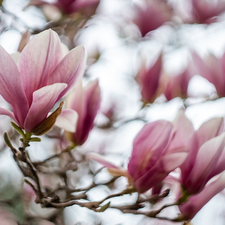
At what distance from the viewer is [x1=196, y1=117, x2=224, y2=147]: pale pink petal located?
47 centimetres

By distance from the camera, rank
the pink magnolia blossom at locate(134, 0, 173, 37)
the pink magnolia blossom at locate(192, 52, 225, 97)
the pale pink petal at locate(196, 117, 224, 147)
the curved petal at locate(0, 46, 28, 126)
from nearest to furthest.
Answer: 1. the curved petal at locate(0, 46, 28, 126)
2. the pale pink petal at locate(196, 117, 224, 147)
3. the pink magnolia blossom at locate(192, 52, 225, 97)
4. the pink magnolia blossom at locate(134, 0, 173, 37)

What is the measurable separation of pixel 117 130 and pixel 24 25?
405 millimetres

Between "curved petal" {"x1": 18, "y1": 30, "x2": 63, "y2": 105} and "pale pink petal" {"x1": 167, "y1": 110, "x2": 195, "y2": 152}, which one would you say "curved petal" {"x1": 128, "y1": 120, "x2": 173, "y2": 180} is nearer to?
"pale pink petal" {"x1": 167, "y1": 110, "x2": 195, "y2": 152}

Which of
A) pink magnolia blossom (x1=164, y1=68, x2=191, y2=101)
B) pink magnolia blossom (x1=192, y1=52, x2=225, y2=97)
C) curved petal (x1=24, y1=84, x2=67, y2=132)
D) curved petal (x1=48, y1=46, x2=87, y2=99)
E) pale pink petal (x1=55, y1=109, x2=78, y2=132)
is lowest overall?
pink magnolia blossom (x1=164, y1=68, x2=191, y2=101)

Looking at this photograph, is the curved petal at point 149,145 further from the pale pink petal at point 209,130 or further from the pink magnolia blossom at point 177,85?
the pink magnolia blossom at point 177,85

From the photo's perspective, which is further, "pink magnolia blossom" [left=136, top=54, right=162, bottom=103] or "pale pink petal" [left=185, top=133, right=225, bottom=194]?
"pink magnolia blossom" [left=136, top=54, right=162, bottom=103]

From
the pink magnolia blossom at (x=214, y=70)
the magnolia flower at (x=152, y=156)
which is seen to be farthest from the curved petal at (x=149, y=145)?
the pink magnolia blossom at (x=214, y=70)

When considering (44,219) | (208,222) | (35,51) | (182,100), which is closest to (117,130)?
(182,100)

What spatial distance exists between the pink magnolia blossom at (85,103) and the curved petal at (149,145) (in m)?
0.12

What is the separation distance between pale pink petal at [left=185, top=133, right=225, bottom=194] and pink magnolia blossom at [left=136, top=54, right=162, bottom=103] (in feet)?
1.19

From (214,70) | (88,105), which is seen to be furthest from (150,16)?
(88,105)

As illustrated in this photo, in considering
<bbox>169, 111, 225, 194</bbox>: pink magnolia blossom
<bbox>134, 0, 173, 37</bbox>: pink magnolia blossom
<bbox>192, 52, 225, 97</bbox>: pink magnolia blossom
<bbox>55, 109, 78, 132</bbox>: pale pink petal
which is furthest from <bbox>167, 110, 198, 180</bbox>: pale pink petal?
<bbox>134, 0, 173, 37</bbox>: pink magnolia blossom

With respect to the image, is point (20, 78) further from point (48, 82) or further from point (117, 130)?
point (117, 130)

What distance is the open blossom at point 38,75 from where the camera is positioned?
0.37 metres
